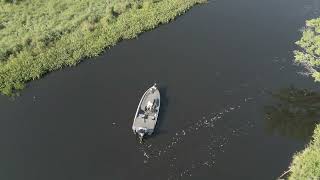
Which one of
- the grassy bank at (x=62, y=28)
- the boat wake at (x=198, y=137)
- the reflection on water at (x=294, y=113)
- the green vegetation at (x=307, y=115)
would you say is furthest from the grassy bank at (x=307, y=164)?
the grassy bank at (x=62, y=28)

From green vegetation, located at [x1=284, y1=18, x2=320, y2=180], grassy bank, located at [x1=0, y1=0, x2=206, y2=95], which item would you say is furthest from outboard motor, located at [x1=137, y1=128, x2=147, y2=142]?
grassy bank, located at [x1=0, y1=0, x2=206, y2=95]

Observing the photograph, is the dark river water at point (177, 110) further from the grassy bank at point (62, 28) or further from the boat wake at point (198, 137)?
the grassy bank at point (62, 28)

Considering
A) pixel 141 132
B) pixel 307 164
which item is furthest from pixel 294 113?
pixel 141 132

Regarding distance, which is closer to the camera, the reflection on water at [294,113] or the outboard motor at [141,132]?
the outboard motor at [141,132]

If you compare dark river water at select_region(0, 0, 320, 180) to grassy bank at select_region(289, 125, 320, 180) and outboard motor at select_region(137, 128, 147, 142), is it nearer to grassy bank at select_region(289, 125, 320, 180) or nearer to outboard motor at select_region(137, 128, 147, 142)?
outboard motor at select_region(137, 128, 147, 142)

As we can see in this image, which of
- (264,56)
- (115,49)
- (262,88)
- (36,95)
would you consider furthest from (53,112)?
(264,56)

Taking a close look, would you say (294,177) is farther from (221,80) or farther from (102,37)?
(102,37)
